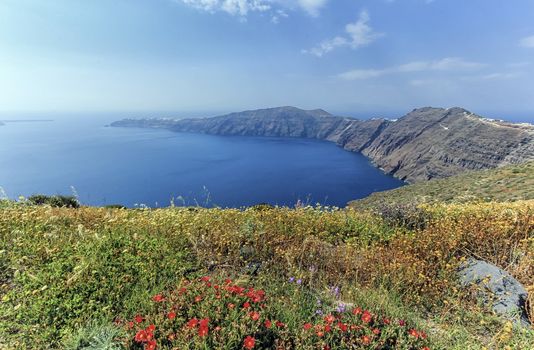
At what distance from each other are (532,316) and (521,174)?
50.6 meters

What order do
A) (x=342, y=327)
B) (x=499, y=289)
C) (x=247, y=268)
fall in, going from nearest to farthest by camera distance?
(x=342, y=327) → (x=499, y=289) → (x=247, y=268)

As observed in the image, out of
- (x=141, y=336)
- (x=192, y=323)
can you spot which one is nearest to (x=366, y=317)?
(x=192, y=323)

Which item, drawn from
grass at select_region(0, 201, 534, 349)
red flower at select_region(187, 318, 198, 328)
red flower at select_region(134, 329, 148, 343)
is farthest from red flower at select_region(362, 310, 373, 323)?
red flower at select_region(134, 329, 148, 343)

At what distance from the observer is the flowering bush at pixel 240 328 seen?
358 cm

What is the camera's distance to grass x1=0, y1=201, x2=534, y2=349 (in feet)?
14.4

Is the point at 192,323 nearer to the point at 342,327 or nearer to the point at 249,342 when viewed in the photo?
the point at 249,342

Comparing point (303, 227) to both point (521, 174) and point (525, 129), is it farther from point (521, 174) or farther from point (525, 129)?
point (525, 129)

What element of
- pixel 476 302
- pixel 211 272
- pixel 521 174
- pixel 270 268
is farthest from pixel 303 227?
pixel 521 174

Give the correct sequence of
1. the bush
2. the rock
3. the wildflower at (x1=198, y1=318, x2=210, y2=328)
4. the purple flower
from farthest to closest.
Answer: the bush
the rock
the purple flower
the wildflower at (x1=198, y1=318, x2=210, y2=328)

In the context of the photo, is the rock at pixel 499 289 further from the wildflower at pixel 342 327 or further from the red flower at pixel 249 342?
the red flower at pixel 249 342

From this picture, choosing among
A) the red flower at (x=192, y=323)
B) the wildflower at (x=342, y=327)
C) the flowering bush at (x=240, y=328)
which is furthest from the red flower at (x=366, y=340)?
the red flower at (x=192, y=323)

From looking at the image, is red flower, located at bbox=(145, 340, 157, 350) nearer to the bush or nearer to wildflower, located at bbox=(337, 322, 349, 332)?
wildflower, located at bbox=(337, 322, 349, 332)

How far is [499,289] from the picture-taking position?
5531 millimetres

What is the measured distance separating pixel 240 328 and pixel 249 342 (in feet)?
0.78
